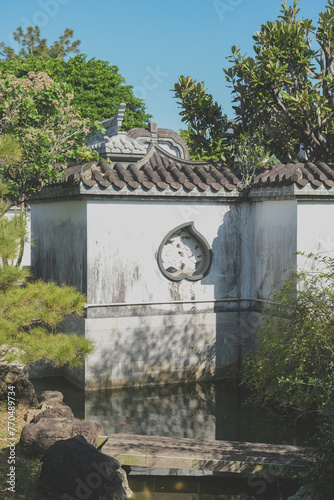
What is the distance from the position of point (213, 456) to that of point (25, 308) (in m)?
2.56

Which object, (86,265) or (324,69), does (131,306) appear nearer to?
(86,265)

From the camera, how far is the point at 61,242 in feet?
36.1

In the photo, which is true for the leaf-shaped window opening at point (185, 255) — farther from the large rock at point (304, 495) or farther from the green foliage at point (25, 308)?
the large rock at point (304, 495)

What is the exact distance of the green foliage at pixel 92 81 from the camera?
1230 inches

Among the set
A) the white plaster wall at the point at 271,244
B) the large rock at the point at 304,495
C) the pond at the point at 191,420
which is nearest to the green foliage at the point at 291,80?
the white plaster wall at the point at 271,244

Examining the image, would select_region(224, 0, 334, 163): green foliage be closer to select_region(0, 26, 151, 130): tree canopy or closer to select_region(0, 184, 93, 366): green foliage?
select_region(0, 184, 93, 366): green foliage

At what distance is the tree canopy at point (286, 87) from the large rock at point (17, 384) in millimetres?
6189

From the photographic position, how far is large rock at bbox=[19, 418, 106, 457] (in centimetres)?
634

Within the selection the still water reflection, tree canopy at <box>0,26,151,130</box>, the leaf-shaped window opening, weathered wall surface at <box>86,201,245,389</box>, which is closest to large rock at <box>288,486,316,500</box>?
the still water reflection

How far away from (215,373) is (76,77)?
25.0 m

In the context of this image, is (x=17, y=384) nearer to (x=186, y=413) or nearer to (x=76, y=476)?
(x=186, y=413)

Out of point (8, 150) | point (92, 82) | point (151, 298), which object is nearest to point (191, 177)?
point (151, 298)

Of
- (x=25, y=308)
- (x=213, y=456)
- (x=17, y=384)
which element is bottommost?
(x=213, y=456)

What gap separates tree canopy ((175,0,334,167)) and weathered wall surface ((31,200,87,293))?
11.3 ft
